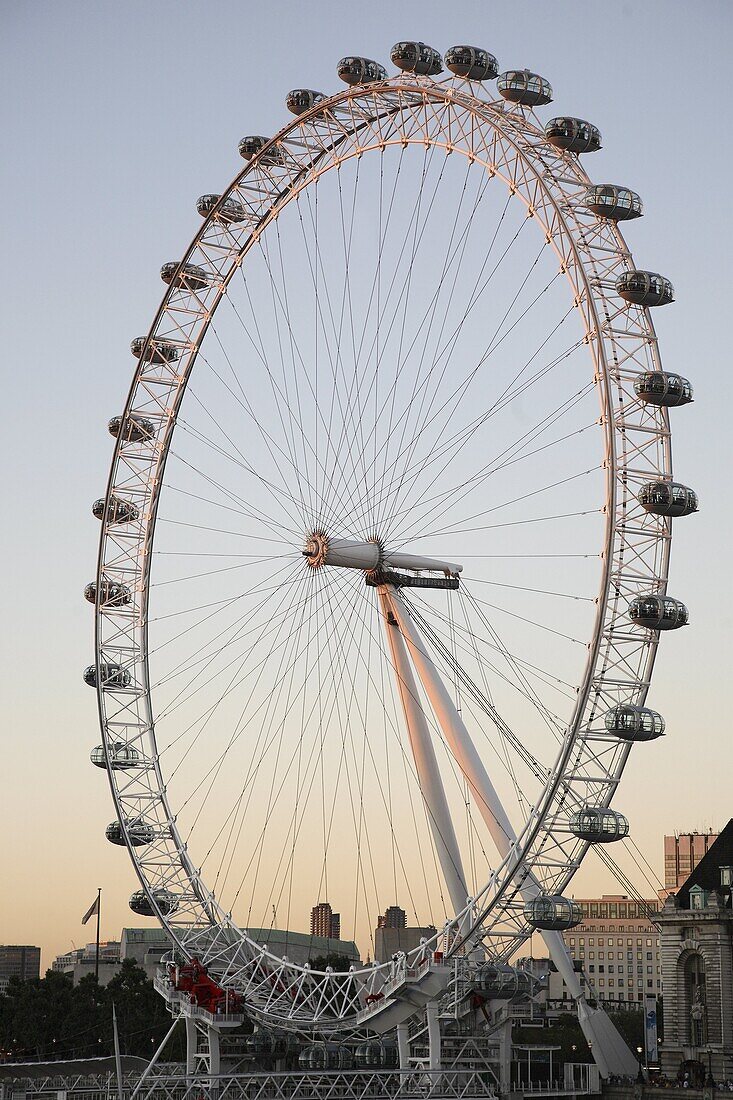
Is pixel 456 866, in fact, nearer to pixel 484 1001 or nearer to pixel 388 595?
pixel 484 1001

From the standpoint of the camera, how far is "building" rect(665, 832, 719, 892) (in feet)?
Result: 469

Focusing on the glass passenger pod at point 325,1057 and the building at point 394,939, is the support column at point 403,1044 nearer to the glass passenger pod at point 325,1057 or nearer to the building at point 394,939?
the glass passenger pod at point 325,1057

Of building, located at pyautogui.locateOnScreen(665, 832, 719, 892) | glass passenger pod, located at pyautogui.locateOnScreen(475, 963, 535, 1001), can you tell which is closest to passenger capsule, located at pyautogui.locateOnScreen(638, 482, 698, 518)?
glass passenger pod, located at pyautogui.locateOnScreen(475, 963, 535, 1001)

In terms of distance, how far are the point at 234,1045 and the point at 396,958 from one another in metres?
10.9

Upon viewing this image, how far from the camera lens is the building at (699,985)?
70.7 metres

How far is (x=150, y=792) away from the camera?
213 feet

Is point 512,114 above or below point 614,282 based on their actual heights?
above

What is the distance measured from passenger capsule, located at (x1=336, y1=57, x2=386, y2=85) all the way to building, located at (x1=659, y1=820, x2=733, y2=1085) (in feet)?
131

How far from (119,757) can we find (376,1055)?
15.9 metres

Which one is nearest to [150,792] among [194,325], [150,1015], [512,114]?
[194,325]

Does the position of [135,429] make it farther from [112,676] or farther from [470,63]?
[470,63]

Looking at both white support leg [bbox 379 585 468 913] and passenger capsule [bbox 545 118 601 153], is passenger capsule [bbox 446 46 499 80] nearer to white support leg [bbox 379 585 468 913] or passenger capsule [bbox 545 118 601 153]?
passenger capsule [bbox 545 118 601 153]

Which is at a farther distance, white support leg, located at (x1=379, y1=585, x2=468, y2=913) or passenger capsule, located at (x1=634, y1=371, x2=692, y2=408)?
white support leg, located at (x1=379, y1=585, x2=468, y2=913)

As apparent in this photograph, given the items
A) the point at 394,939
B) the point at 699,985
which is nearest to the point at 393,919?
the point at 394,939
